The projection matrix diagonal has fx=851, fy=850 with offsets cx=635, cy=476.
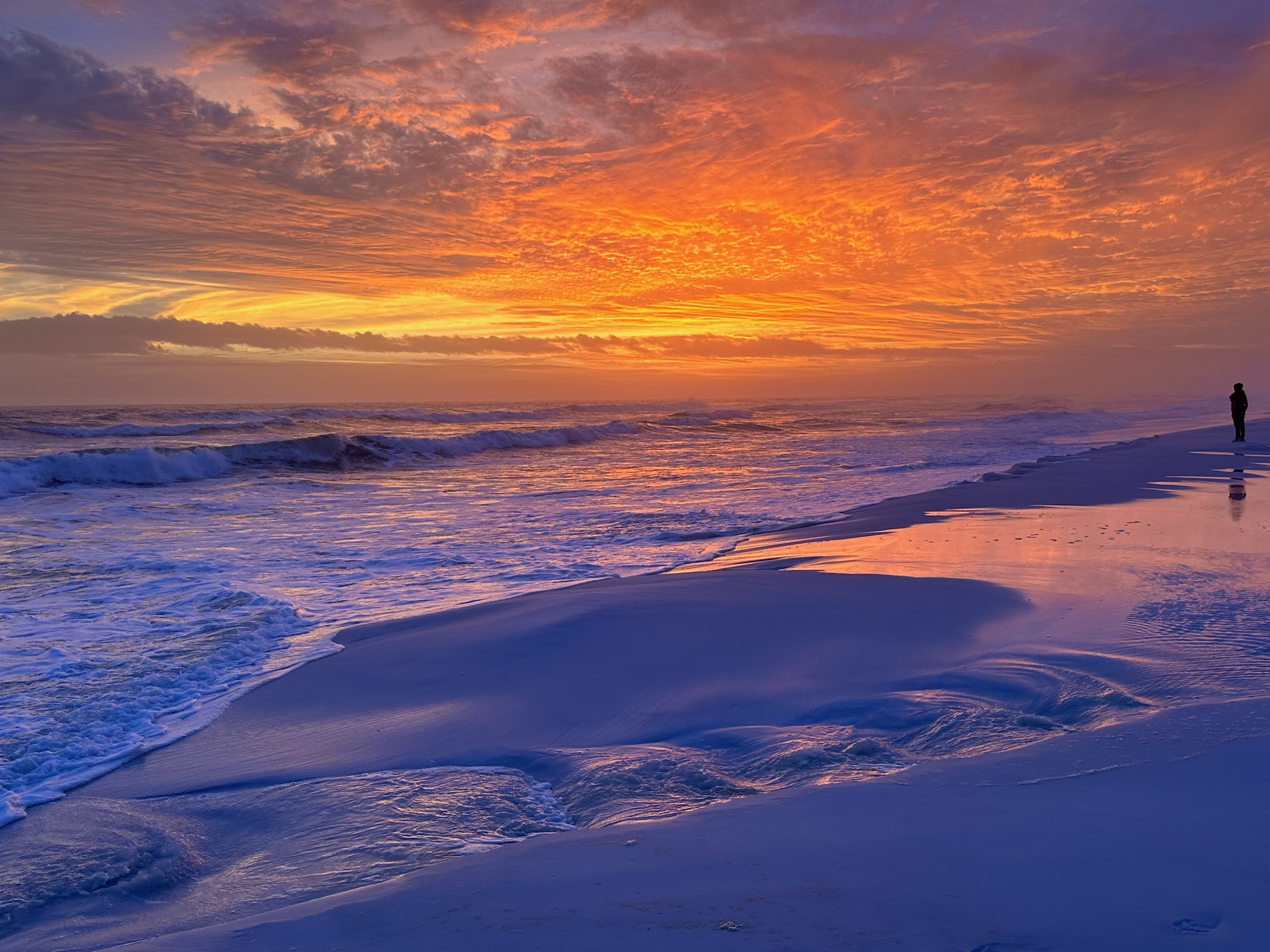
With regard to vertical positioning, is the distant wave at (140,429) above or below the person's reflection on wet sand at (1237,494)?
above

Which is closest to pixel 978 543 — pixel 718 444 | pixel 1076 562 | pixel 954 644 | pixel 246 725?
pixel 1076 562

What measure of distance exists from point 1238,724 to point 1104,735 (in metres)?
0.54

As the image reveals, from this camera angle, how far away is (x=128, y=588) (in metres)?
→ 7.80

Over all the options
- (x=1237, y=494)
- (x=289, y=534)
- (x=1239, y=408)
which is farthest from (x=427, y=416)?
(x=1237, y=494)

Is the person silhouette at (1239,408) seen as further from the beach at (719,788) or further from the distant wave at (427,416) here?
the distant wave at (427,416)

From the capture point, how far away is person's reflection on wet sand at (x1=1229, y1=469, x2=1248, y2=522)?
404 inches

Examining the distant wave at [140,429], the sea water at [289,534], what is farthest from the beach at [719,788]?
the distant wave at [140,429]

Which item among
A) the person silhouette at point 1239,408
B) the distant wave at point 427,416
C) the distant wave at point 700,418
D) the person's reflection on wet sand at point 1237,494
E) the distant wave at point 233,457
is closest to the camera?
the person's reflection on wet sand at point 1237,494

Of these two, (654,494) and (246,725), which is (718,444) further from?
(246,725)

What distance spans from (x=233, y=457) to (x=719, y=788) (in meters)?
26.4

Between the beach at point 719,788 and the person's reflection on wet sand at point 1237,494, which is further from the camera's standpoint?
the person's reflection on wet sand at point 1237,494

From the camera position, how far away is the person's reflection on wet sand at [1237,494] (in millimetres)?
10250

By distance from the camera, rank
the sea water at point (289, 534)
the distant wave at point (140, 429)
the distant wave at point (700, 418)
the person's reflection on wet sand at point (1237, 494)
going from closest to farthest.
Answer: the sea water at point (289, 534) → the person's reflection on wet sand at point (1237, 494) → the distant wave at point (140, 429) → the distant wave at point (700, 418)

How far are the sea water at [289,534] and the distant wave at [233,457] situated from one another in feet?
0.27
